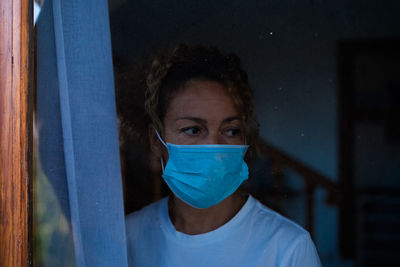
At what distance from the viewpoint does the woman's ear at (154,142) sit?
60.1 inches

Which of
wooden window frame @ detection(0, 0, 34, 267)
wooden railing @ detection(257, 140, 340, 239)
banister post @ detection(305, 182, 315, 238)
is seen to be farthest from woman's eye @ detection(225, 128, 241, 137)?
banister post @ detection(305, 182, 315, 238)

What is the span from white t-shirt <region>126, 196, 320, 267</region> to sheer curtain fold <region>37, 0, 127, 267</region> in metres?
0.31

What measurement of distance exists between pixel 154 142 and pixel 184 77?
1.00 ft

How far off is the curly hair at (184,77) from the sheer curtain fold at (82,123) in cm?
29

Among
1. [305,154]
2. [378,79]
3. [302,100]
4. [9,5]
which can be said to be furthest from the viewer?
[378,79]

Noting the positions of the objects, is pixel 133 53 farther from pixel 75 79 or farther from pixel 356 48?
pixel 356 48

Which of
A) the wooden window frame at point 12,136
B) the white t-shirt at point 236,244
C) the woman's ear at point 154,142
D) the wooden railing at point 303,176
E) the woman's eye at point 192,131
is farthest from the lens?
the wooden railing at point 303,176

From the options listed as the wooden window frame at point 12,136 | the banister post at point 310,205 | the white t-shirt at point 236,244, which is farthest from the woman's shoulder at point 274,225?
the banister post at point 310,205

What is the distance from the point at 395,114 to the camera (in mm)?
3893

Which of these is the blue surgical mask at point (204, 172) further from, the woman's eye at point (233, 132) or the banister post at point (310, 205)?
the banister post at point (310, 205)

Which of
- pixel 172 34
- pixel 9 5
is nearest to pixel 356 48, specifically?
pixel 172 34

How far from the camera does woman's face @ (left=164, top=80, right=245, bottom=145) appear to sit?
141 centimetres

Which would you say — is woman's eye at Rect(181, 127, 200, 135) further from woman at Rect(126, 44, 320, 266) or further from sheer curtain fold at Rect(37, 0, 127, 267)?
sheer curtain fold at Rect(37, 0, 127, 267)

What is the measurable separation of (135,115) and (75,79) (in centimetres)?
56
